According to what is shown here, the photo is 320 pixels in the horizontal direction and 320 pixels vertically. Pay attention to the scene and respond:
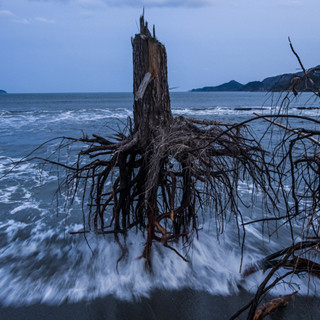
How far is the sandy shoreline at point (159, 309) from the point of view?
3648mm

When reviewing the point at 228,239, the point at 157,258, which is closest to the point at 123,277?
the point at 157,258

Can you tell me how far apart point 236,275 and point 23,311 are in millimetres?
3013

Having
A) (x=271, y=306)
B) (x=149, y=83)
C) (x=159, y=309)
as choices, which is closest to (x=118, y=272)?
(x=159, y=309)

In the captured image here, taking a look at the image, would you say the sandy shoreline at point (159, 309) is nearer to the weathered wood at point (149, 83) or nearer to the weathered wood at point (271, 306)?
the weathered wood at point (271, 306)

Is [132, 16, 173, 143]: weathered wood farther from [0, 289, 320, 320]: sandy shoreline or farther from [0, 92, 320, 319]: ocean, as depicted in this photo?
[0, 289, 320, 320]: sandy shoreline

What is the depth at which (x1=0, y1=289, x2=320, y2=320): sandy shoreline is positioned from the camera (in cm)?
365

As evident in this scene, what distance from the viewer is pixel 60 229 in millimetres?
6117

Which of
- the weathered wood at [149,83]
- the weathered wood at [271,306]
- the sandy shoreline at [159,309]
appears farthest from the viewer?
the weathered wood at [149,83]

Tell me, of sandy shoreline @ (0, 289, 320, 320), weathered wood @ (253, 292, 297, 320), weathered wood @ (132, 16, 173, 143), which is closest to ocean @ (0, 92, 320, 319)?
sandy shoreline @ (0, 289, 320, 320)


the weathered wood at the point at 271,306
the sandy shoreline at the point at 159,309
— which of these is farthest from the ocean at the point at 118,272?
the weathered wood at the point at 271,306

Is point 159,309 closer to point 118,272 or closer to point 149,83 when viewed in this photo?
point 118,272

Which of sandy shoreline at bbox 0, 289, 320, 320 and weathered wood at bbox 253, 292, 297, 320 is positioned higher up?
weathered wood at bbox 253, 292, 297, 320

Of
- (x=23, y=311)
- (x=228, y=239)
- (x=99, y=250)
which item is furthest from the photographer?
(x=228, y=239)

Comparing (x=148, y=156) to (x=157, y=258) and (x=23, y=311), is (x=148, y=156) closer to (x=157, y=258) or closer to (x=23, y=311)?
(x=157, y=258)
